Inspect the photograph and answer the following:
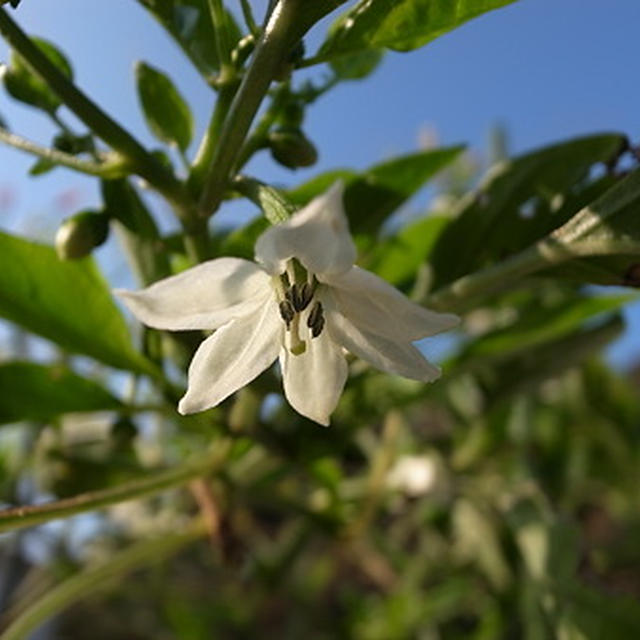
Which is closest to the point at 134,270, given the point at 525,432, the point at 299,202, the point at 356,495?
the point at 299,202

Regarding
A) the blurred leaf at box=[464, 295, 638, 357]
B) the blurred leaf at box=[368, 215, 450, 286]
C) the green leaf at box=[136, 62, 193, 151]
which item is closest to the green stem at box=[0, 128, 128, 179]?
the green leaf at box=[136, 62, 193, 151]

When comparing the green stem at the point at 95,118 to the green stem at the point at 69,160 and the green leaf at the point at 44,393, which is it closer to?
the green stem at the point at 69,160

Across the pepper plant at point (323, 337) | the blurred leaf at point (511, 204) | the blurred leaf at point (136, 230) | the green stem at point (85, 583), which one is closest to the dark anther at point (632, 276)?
the pepper plant at point (323, 337)

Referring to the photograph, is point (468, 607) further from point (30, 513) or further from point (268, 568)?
point (30, 513)

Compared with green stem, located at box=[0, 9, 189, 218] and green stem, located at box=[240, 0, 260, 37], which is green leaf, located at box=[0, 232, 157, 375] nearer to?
green stem, located at box=[0, 9, 189, 218]

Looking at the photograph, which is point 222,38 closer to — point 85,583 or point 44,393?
point 44,393
